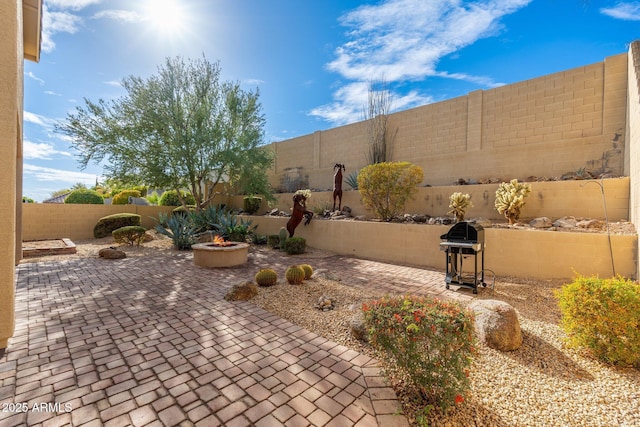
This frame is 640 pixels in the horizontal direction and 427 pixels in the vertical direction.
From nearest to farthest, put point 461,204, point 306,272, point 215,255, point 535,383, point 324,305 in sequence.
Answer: point 535,383 → point 324,305 → point 306,272 → point 215,255 → point 461,204

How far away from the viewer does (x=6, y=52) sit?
1864 millimetres

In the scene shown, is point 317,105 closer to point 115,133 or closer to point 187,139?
point 187,139

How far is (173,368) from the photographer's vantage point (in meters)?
2.44

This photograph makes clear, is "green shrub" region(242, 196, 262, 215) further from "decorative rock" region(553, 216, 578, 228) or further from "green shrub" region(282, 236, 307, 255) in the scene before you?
"decorative rock" region(553, 216, 578, 228)

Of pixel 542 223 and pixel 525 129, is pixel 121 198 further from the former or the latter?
pixel 525 129

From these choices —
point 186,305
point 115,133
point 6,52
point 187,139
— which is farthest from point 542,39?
point 115,133

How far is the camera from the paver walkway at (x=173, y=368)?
188 cm

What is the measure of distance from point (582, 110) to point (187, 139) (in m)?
13.1

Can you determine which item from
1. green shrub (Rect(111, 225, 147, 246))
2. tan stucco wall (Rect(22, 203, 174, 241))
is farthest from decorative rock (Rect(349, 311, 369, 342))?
tan stucco wall (Rect(22, 203, 174, 241))

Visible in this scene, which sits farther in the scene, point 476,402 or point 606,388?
point 606,388

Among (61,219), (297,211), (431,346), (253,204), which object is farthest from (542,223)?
(61,219)

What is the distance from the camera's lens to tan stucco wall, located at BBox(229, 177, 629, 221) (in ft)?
19.4

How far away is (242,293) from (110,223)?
10.8 meters

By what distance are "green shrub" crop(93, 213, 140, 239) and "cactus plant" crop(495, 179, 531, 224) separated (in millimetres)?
14795
